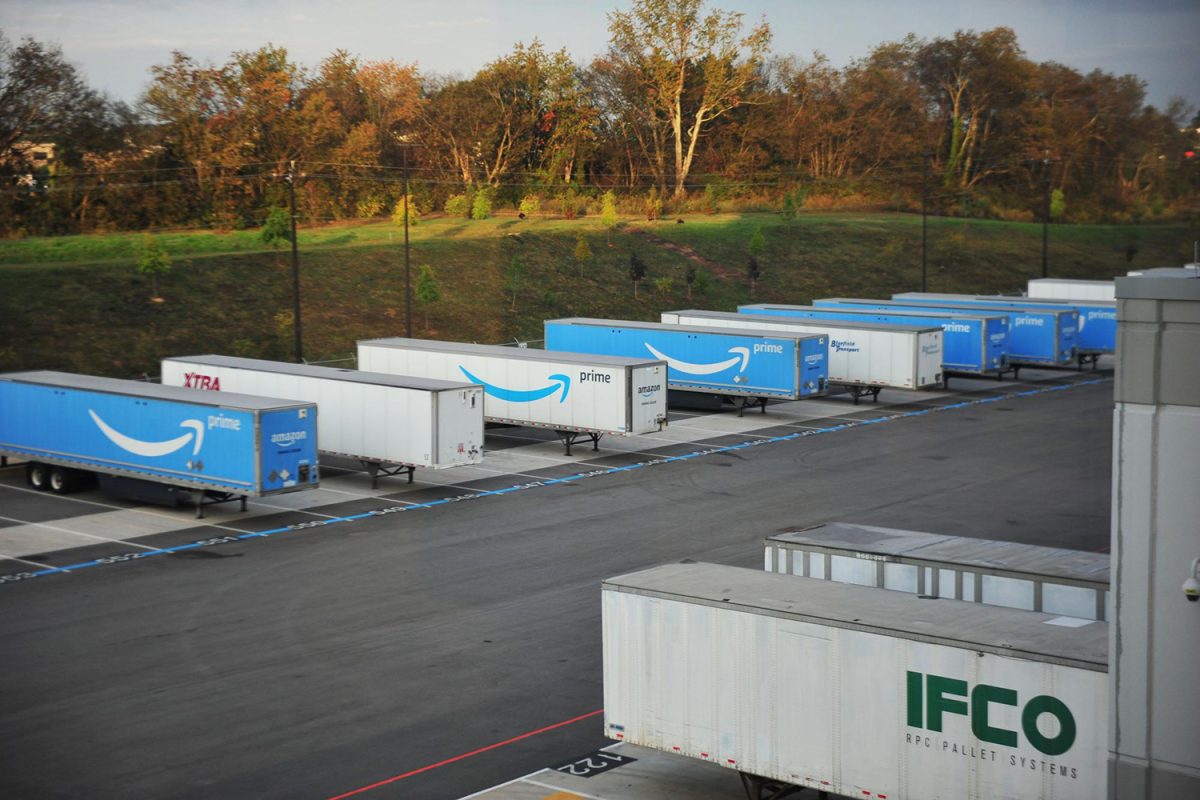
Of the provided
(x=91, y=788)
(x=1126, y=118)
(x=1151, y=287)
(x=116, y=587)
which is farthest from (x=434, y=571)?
(x=1126, y=118)

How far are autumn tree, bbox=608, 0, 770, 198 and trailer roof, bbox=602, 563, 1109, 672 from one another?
114 metres

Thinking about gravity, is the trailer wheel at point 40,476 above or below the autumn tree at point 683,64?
below

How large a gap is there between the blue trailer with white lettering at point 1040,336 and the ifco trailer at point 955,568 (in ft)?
170

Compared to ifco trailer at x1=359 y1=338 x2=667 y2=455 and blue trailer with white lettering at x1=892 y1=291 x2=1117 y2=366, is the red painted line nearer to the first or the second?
ifco trailer at x1=359 y1=338 x2=667 y2=455

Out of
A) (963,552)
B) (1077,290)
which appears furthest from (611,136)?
(963,552)

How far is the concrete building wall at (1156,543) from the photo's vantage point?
14578mm

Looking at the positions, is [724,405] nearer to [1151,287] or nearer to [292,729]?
[292,729]

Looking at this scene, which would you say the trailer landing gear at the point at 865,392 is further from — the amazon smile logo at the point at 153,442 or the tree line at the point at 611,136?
the amazon smile logo at the point at 153,442

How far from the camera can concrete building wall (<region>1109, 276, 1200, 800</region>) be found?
14.6 metres

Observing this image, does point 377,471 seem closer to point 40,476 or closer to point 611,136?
point 40,476

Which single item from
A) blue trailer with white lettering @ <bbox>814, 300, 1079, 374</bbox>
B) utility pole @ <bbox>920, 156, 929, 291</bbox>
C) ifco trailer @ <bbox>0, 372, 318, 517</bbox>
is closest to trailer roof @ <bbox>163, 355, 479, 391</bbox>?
ifco trailer @ <bbox>0, 372, 318, 517</bbox>

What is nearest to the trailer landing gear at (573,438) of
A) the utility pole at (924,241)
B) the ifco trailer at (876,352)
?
the ifco trailer at (876,352)

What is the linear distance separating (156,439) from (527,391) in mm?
15339

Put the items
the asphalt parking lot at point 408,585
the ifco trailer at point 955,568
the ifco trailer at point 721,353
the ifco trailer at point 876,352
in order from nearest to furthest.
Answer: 1. the ifco trailer at point 955,568
2. the asphalt parking lot at point 408,585
3. the ifco trailer at point 721,353
4. the ifco trailer at point 876,352
